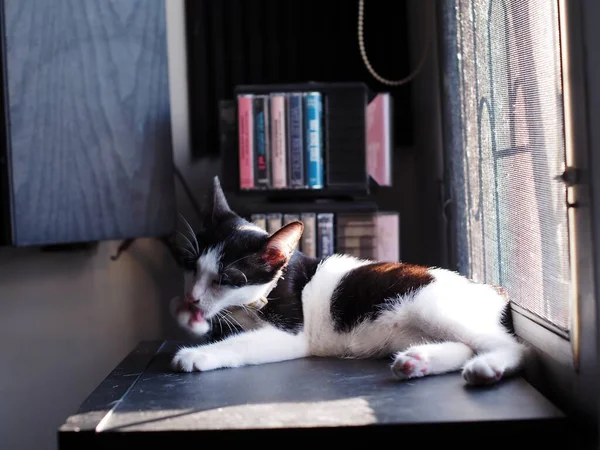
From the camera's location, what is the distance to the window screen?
893mm

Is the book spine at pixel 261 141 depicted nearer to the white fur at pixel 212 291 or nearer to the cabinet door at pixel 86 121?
the cabinet door at pixel 86 121

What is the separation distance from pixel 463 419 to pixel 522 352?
0.26 meters

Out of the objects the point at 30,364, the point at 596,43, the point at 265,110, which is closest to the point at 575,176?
the point at 596,43

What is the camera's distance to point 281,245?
1055 mm

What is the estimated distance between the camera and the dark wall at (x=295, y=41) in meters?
1.70

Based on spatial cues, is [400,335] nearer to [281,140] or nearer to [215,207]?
[215,207]

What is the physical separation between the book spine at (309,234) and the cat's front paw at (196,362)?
20.4 inches

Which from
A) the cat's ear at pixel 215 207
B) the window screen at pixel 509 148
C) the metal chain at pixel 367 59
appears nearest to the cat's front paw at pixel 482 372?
the window screen at pixel 509 148

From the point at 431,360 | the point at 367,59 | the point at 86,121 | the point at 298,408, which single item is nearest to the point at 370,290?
the point at 431,360

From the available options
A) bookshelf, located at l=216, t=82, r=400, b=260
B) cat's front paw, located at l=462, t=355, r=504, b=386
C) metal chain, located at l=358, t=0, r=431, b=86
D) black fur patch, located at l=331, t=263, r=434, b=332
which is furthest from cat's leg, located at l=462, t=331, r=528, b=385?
metal chain, located at l=358, t=0, r=431, b=86

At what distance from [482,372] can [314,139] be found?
30.0 inches

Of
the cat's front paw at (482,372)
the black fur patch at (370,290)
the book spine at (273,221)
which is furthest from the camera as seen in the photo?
the book spine at (273,221)

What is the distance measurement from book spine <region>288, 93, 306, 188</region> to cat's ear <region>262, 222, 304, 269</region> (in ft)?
1.50

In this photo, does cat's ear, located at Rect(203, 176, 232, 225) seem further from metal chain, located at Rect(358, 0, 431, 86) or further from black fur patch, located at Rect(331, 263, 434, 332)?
metal chain, located at Rect(358, 0, 431, 86)
